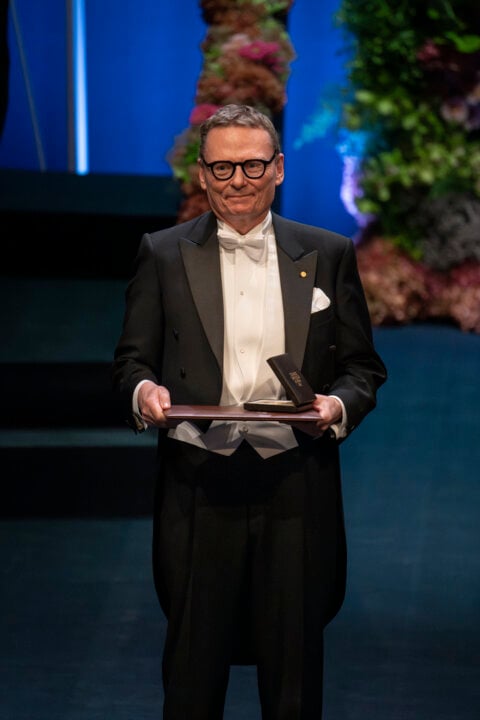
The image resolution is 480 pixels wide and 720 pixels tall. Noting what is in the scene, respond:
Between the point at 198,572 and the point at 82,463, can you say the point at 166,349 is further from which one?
the point at 82,463

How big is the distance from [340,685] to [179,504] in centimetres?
133

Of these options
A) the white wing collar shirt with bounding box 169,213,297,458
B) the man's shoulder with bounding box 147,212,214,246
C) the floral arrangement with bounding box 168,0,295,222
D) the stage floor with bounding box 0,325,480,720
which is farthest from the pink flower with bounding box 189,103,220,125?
the white wing collar shirt with bounding box 169,213,297,458

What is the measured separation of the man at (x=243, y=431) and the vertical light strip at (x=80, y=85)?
22.7 ft

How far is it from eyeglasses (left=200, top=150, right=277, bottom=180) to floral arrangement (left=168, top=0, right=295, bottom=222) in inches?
154

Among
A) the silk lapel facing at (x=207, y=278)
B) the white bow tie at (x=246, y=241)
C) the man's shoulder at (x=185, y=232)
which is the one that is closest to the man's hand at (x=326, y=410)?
the silk lapel facing at (x=207, y=278)

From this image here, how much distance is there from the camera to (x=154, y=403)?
98.4 inches

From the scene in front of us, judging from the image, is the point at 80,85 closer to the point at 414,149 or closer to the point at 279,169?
the point at 414,149

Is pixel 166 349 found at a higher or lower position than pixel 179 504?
higher

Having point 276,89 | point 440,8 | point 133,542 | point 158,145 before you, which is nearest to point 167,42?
point 158,145

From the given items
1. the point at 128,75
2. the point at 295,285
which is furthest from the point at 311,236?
the point at 128,75

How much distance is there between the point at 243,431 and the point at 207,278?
1.02 ft

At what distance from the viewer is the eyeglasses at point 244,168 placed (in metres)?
2.54

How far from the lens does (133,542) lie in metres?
4.98

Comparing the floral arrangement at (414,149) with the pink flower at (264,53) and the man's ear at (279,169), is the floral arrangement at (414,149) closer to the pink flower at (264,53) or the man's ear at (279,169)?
the pink flower at (264,53)
